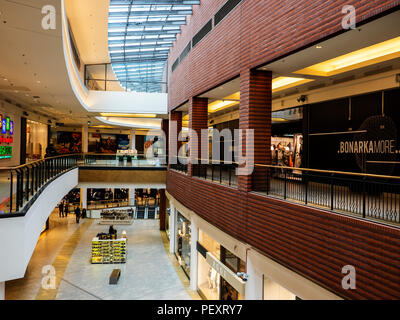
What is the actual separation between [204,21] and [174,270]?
1116cm

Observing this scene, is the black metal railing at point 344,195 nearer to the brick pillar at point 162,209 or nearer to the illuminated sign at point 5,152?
the illuminated sign at point 5,152

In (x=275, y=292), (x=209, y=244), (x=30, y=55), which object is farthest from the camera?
(x=209, y=244)

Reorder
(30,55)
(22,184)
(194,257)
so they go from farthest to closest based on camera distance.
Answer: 1. (194,257)
2. (30,55)
3. (22,184)

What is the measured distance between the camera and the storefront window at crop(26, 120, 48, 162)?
2234cm

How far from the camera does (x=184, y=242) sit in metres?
14.5

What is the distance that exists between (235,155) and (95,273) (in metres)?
8.92

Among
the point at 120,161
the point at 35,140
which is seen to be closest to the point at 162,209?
the point at 120,161

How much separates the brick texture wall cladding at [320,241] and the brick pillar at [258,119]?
482 mm

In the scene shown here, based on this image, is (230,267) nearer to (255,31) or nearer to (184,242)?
(184,242)

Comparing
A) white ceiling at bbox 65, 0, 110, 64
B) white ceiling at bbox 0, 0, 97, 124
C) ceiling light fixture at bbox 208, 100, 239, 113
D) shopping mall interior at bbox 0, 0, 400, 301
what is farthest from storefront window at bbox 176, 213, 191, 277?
white ceiling at bbox 65, 0, 110, 64

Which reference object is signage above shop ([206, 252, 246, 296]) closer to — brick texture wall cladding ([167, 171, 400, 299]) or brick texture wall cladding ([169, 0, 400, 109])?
brick texture wall cladding ([167, 171, 400, 299])

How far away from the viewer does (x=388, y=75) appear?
7715mm

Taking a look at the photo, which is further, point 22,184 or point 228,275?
point 228,275

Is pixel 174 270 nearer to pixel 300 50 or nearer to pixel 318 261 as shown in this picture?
pixel 318 261
